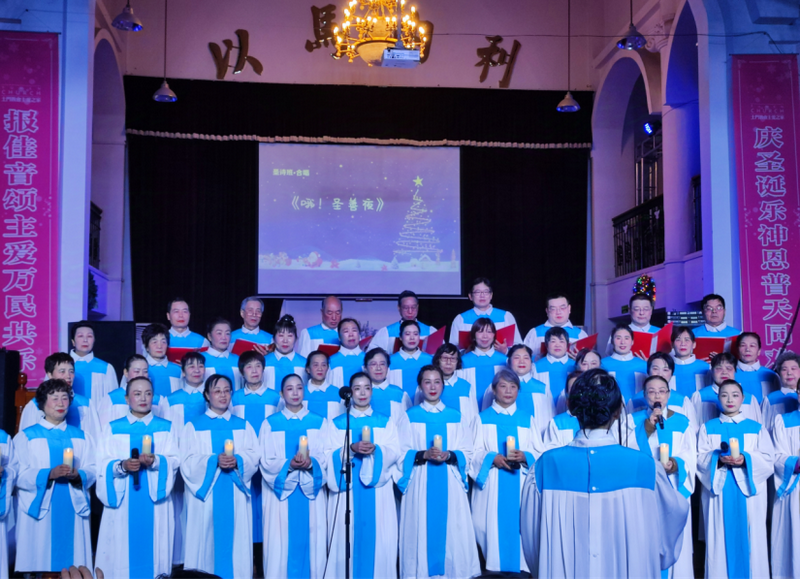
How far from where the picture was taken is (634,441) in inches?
198

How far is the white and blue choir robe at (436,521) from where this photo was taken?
5254 mm

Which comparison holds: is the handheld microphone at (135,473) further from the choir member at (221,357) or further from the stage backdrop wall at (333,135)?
the stage backdrop wall at (333,135)

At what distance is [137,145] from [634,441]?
8.03 meters

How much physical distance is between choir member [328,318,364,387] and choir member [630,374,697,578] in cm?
201

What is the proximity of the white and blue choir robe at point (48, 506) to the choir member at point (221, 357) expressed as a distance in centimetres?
130

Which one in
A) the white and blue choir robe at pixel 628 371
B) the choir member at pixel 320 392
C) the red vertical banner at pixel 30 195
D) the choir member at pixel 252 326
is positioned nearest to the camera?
the choir member at pixel 320 392

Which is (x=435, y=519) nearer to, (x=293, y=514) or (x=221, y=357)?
(x=293, y=514)

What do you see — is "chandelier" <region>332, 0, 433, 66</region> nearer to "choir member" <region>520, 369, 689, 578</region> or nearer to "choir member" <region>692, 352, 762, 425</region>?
"choir member" <region>692, 352, 762, 425</region>

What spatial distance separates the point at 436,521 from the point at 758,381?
8.14 ft

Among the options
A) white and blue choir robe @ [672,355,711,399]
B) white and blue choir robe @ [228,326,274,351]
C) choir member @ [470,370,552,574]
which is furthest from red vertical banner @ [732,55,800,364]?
white and blue choir robe @ [228,326,274,351]

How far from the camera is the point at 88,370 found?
596 cm

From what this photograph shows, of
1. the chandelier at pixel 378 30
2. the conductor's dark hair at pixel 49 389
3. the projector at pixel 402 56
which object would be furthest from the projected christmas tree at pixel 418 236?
the conductor's dark hair at pixel 49 389

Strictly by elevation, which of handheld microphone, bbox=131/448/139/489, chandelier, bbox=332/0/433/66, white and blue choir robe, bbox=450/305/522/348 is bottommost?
handheld microphone, bbox=131/448/139/489

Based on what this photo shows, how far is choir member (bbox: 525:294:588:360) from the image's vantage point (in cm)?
627
